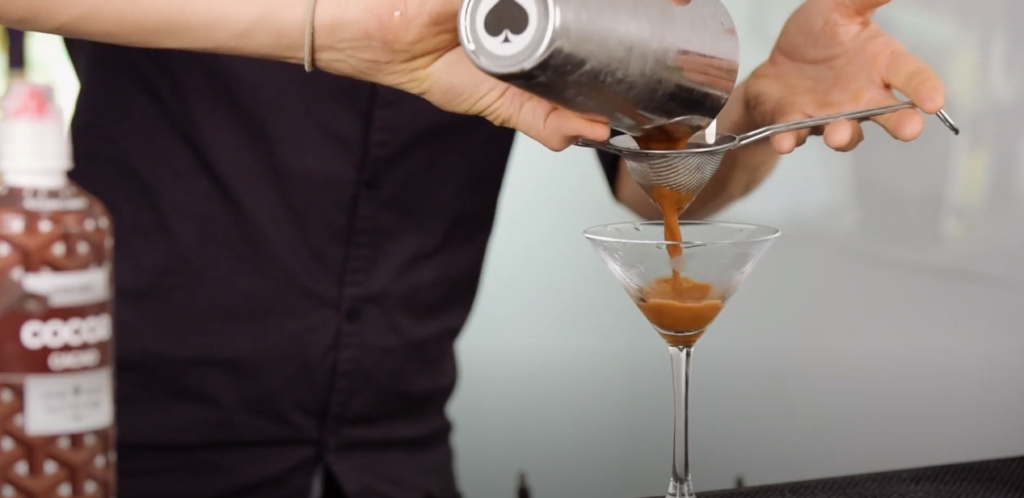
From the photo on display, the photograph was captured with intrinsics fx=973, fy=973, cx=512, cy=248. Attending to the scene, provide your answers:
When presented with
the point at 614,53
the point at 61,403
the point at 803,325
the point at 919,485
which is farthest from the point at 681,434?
the point at 803,325

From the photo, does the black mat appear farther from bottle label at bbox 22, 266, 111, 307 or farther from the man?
bottle label at bbox 22, 266, 111, 307

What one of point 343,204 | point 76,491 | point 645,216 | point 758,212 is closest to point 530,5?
point 76,491

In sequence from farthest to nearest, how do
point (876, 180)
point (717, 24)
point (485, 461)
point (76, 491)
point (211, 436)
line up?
point (485, 461)
point (876, 180)
point (211, 436)
point (717, 24)
point (76, 491)

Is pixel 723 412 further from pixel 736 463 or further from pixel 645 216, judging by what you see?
pixel 645 216

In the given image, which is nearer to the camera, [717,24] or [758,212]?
[717,24]

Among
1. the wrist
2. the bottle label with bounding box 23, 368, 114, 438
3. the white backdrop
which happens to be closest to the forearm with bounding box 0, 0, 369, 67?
the wrist

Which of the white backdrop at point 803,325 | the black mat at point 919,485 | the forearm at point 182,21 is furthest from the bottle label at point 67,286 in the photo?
the white backdrop at point 803,325
